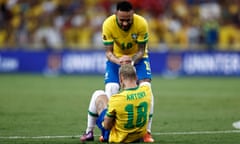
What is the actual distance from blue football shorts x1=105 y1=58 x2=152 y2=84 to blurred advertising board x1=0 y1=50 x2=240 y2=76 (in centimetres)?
1723

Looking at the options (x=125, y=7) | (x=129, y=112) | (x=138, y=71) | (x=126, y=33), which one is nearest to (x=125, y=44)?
(x=126, y=33)

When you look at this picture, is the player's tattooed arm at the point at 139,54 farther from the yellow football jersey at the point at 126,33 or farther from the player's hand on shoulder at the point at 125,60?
the player's hand on shoulder at the point at 125,60

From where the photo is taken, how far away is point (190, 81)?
2666 cm

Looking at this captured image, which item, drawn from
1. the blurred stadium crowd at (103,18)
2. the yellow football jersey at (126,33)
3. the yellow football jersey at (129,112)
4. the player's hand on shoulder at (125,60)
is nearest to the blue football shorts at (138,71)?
the yellow football jersey at (126,33)

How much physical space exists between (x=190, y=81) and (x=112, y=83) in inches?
610

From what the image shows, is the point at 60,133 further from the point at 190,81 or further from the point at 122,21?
the point at 190,81

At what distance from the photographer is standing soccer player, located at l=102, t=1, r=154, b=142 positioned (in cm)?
1126

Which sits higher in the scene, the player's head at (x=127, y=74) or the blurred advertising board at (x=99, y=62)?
the player's head at (x=127, y=74)

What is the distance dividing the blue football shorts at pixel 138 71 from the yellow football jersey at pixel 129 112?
176cm

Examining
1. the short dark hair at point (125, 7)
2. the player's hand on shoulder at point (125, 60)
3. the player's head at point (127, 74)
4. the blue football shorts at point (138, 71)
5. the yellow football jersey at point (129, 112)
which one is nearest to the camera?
the player's head at point (127, 74)

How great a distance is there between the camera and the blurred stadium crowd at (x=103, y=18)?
100 feet

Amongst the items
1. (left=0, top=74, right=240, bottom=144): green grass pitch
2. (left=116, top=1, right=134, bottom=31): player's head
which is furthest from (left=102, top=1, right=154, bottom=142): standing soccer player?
(left=0, top=74, right=240, bottom=144): green grass pitch

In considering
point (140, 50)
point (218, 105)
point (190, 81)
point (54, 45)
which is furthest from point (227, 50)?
point (140, 50)

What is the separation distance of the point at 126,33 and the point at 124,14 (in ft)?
1.97
